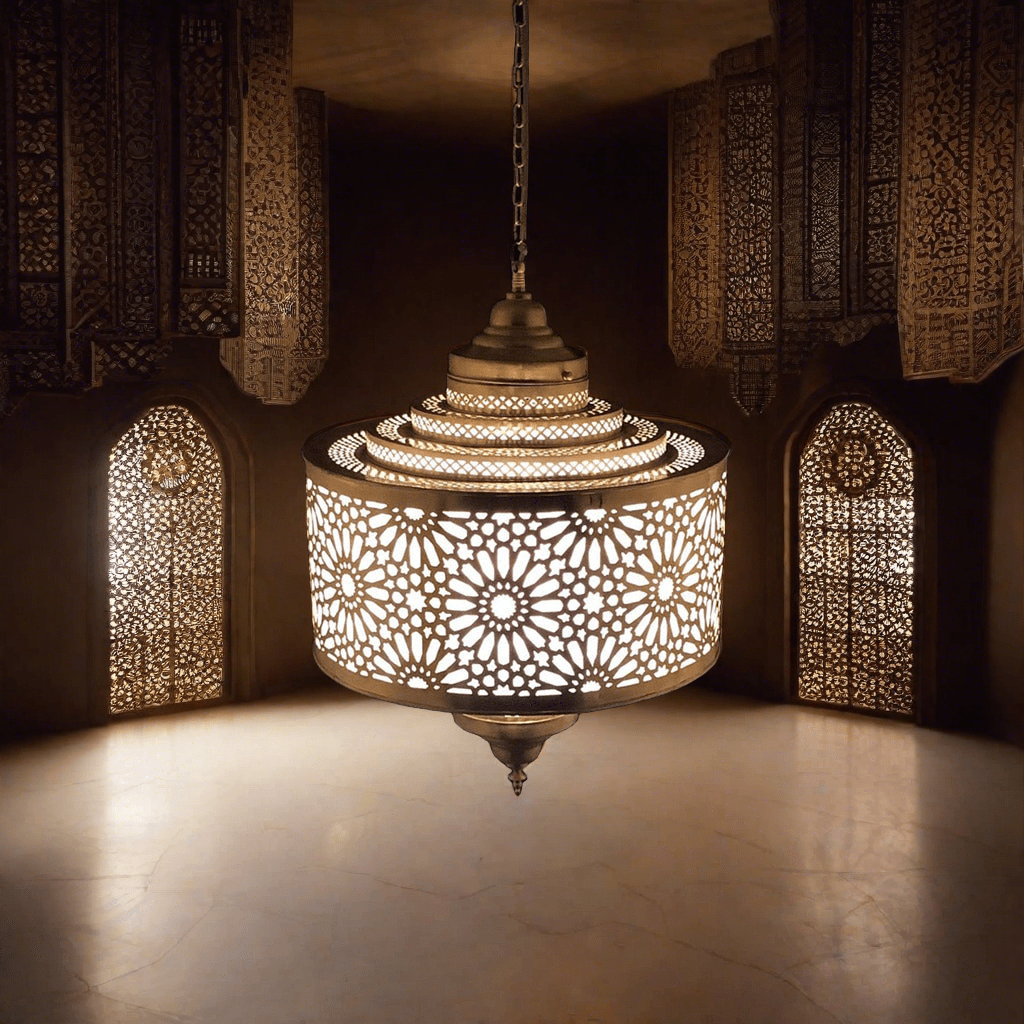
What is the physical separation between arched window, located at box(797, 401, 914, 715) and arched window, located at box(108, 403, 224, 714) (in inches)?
105

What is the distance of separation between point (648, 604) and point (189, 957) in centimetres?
307

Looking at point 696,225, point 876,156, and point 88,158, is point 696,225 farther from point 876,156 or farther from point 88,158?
point 88,158

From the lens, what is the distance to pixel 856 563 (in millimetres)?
7398

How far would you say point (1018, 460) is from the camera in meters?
6.87

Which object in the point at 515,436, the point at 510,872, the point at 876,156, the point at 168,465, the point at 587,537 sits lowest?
Result: the point at 510,872

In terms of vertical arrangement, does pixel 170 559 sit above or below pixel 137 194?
below

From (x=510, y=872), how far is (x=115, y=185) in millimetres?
2824

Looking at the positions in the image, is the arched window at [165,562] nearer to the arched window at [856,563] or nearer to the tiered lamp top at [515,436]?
the arched window at [856,563]

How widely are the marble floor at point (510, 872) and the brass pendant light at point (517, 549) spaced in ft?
7.91

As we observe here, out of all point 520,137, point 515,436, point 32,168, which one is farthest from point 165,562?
point 515,436

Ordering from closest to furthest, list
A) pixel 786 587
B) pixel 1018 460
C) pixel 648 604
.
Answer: pixel 648 604, pixel 1018 460, pixel 786 587

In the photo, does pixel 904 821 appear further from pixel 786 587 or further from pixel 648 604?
pixel 648 604

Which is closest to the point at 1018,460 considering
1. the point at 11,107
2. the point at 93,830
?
the point at 93,830

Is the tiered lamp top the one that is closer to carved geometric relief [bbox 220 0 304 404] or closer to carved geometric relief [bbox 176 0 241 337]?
carved geometric relief [bbox 176 0 241 337]
